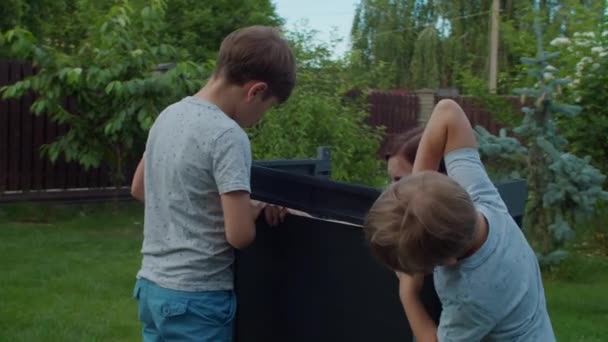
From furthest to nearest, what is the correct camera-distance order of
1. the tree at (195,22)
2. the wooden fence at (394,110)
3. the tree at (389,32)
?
the tree at (389,32)
the tree at (195,22)
the wooden fence at (394,110)

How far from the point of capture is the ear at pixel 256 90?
2.18 meters

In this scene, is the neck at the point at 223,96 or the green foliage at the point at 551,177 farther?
the green foliage at the point at 551,177

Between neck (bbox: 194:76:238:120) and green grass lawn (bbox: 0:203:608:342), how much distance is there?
2783 millimetres

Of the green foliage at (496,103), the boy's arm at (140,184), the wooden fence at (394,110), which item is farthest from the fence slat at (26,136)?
the boy's arm at (140,184)

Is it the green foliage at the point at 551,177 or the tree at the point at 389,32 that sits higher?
the tree at the point at 389,32

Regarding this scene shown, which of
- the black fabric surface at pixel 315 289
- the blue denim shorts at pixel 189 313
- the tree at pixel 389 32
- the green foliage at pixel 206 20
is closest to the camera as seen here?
the black fabric surface at pixel 315 289

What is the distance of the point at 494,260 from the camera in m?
1.75

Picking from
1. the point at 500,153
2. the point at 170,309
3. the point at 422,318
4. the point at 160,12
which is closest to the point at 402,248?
the point at 422,318

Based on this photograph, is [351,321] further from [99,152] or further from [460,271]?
[99,152]

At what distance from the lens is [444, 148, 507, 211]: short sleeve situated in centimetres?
185

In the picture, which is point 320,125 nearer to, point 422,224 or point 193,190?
point 193,190

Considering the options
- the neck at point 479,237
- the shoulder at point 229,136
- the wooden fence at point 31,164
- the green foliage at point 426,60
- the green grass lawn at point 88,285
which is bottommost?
the green grass lawn at point 88,285

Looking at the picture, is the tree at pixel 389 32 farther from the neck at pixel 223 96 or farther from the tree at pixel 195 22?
the neck at pixel 223 96

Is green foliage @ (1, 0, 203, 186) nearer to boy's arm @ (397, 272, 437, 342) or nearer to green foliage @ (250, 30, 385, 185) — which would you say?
green foliage @ (250, 30, 385, 185)
